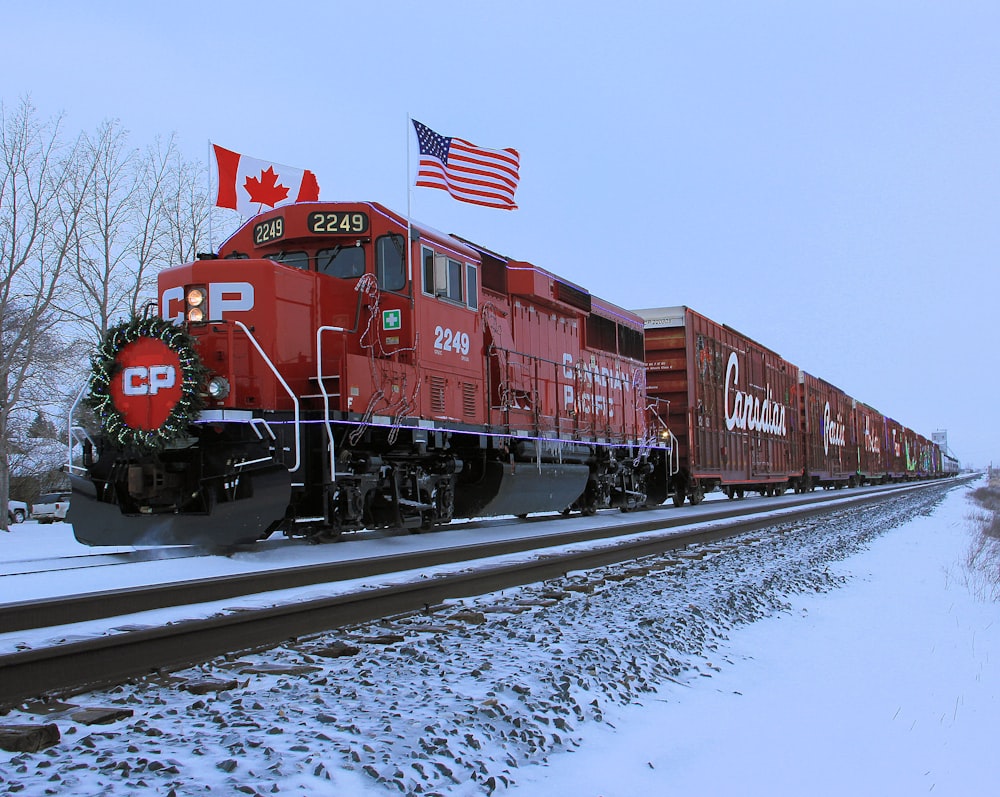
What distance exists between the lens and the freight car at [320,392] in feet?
25.8

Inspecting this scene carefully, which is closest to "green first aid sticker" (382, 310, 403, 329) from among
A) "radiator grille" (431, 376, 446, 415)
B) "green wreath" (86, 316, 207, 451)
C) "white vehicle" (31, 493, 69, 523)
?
"radiator grille" (431, 376, 446, 415)

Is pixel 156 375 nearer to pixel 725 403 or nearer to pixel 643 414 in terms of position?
pixel 643 414

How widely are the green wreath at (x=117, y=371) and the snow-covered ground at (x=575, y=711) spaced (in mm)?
3298

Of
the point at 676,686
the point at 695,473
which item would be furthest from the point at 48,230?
the point at 676,686

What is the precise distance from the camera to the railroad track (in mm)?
3865

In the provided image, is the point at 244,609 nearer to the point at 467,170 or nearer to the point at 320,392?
the point at 320,392

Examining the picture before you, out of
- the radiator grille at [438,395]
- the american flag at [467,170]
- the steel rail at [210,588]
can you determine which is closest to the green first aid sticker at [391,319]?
the radiator grille at [438,395]

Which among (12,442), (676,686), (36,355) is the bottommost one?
(676,686)

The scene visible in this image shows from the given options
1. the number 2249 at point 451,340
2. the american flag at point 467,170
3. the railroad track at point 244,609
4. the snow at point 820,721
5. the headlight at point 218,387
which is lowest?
the snow at point 820,721

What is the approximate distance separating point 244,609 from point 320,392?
3.57m

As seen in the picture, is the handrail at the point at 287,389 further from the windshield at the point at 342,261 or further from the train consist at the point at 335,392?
the windshield at the point at 342,261

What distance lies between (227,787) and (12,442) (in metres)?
22.2

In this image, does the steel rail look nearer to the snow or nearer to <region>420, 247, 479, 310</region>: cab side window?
<region>420, 247, 479, 310</region>: cab side window

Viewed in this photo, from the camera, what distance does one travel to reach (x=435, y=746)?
298 centimetres
